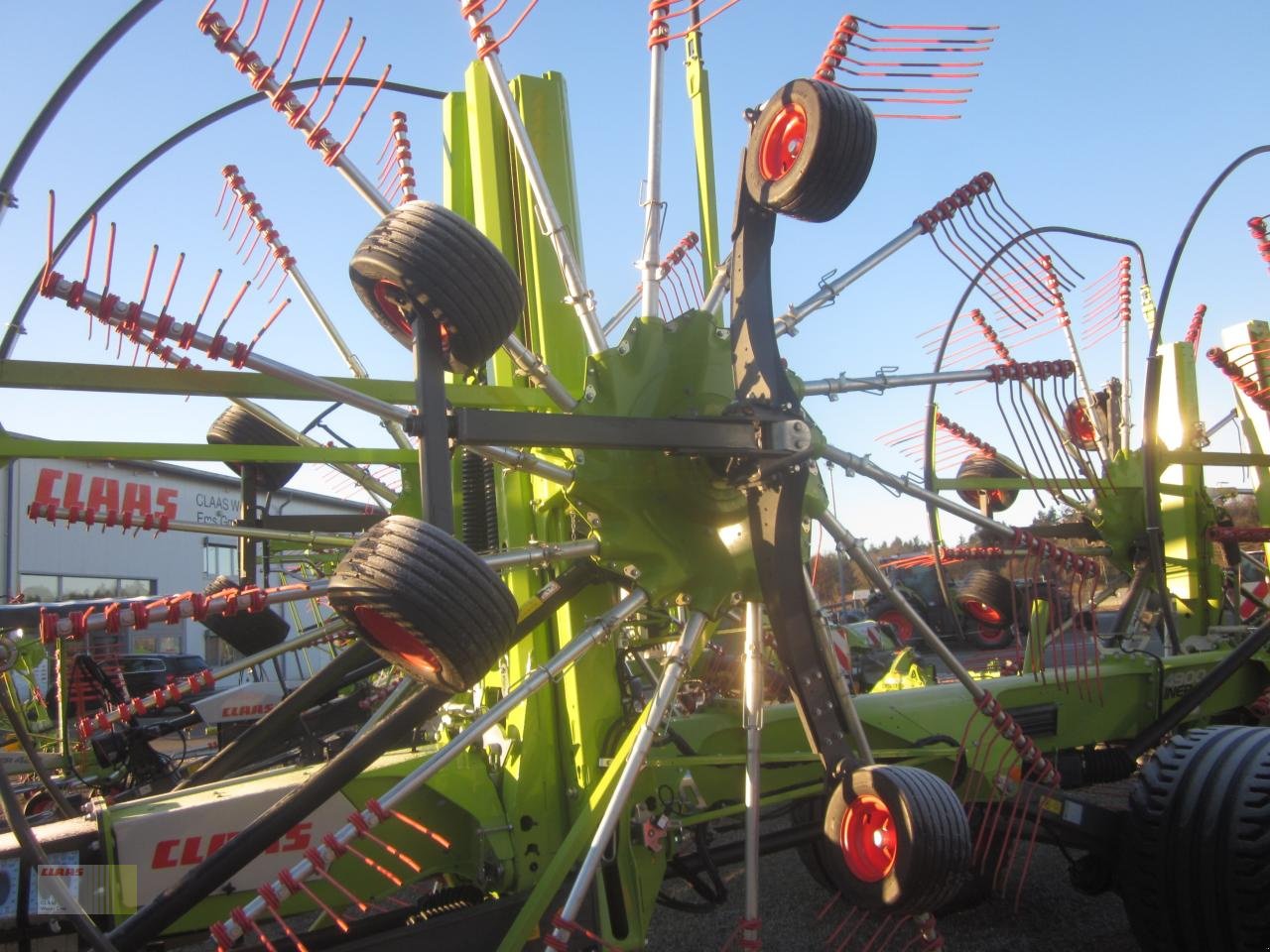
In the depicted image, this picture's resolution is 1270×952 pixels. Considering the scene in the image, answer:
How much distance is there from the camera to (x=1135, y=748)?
5.30 metres

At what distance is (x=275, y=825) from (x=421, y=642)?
1.00 m

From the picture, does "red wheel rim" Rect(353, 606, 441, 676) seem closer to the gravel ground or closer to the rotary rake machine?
the rotary rake machine

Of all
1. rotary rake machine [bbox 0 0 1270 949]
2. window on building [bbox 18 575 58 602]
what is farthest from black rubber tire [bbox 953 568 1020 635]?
window on building [bbox 18 575 58 602]

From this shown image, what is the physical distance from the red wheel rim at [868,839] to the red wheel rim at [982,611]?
2.69m

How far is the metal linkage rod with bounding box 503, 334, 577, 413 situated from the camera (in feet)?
11.1

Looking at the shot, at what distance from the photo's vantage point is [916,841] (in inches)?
110

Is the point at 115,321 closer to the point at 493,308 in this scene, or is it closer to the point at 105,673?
the point at 493,308

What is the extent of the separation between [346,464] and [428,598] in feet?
8.94

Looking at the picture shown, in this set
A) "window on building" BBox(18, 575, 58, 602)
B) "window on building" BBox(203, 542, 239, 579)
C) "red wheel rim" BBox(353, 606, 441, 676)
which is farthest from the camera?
"window on building" BBox(203, 542, 239, 579)

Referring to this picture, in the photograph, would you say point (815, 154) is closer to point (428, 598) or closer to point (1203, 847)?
point (428, 598)

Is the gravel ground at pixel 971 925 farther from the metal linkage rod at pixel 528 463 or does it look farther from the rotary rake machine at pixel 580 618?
the metal linkage rod at pixel 528 463

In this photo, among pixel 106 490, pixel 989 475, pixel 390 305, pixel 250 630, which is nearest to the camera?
pixel 390 305

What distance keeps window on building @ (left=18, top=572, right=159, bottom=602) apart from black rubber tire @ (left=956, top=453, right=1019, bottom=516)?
21.9 meters

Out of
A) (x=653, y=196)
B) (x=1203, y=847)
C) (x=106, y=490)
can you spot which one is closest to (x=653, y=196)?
(x=653, y=196)
